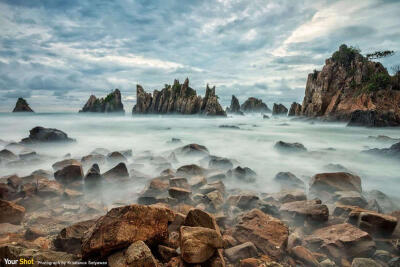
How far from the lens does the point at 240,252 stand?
3467mm

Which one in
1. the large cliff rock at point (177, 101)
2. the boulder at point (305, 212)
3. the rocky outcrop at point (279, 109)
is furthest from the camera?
the rocky outcrop at point (279, 109)

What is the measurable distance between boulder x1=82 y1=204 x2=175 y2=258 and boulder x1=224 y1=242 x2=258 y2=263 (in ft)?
3.42

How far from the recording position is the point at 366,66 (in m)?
48.3

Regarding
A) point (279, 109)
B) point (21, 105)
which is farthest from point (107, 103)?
point (279, 109)

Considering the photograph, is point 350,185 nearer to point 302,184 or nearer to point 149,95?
point 302,184

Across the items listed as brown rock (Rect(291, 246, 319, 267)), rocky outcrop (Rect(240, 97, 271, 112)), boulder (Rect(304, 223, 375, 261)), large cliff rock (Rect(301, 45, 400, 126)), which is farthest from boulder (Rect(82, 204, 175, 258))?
rocky outcrop (Rect(240, 97, 271, 112))

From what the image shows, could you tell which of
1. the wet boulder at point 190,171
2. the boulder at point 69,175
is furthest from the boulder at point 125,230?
the wet boulder at point 190,171

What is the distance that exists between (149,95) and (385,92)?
3092 inches

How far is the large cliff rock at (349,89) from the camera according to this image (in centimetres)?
3938

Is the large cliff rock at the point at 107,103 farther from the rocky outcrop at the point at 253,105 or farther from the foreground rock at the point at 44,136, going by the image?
the foreground rock at the point at 44,136

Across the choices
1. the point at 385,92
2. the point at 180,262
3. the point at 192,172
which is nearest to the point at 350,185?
the point at 192,172

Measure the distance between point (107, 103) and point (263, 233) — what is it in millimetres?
112115

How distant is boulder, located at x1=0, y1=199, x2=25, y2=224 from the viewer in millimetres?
4547

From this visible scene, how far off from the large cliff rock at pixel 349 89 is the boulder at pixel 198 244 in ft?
123
